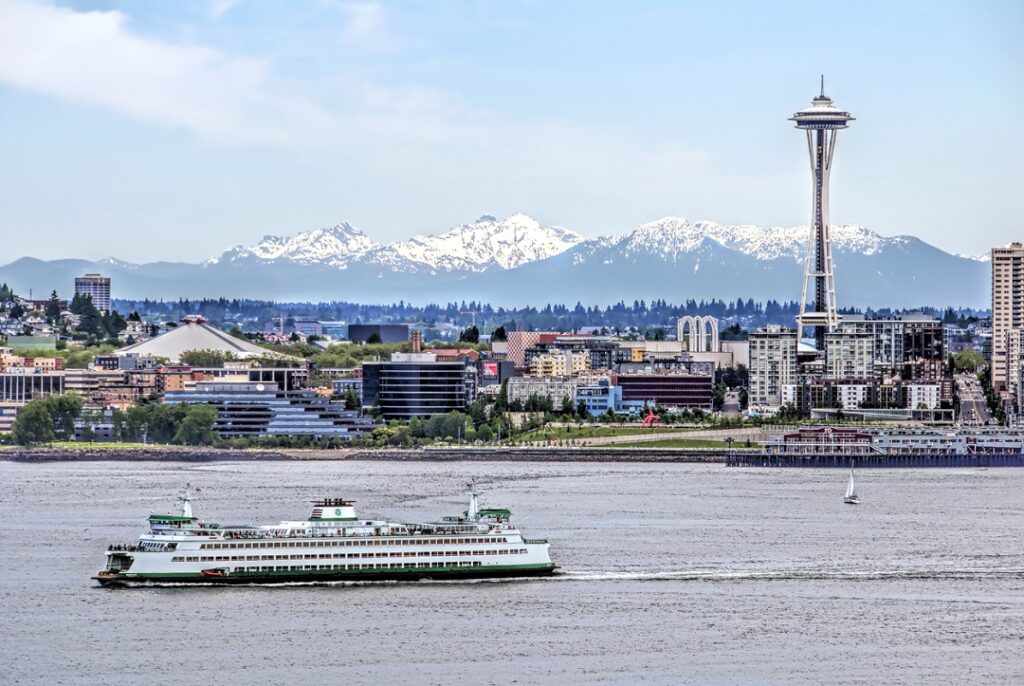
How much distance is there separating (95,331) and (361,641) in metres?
99.1

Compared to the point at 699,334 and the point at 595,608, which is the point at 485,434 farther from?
the point at 699,334

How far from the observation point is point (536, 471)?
58875mm

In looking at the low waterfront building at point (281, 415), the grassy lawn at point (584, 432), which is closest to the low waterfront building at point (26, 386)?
the low waterfront building at point (281, 415)

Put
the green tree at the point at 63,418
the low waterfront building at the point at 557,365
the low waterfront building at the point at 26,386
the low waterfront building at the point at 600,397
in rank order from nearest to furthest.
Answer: the green tree at the point at 63,418 < the low waterfront building at the point at 26,386 < the low waterfront building at the point at 600,397 < the low waterfront building at the point at 557,365

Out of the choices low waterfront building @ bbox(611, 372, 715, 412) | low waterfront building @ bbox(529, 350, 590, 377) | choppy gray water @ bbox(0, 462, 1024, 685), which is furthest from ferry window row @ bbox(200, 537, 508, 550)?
low waterfront building @ bbox(529, 350, 590, 377)

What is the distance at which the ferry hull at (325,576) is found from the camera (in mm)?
31016

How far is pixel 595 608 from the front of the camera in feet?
96.1

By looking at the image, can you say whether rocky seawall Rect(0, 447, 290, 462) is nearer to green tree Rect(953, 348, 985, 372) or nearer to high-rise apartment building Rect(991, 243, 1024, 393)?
high-rise apartment building Rect(991, 243, 1024, 393)

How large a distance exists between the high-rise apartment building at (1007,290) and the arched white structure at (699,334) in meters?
23.9

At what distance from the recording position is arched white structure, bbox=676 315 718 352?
122 m

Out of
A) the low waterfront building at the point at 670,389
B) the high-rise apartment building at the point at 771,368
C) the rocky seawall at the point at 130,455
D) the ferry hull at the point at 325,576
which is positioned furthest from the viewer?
the high-rise apartment building at the point at 771,368

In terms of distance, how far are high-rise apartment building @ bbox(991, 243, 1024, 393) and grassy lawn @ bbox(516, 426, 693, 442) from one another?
2549 centimetres

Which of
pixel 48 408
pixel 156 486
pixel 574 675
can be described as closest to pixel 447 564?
pixel 574 675

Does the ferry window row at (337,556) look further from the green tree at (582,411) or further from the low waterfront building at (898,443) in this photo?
the green tree at (582,411)
